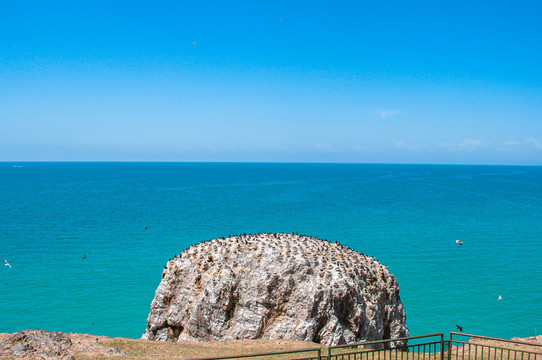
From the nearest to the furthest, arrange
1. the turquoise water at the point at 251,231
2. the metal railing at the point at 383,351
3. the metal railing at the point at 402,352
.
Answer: the metal railing at the point at 402,352 → the metal railing at the point at 383,351 → the turquoise water at the point at 251,231

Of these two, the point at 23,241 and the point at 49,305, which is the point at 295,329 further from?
the point at 23,241

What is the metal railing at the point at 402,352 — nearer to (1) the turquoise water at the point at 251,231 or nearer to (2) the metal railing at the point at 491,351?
(2) the metal railing at the point at 491,351

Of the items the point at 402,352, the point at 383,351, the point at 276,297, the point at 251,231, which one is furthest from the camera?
the point at 251,231

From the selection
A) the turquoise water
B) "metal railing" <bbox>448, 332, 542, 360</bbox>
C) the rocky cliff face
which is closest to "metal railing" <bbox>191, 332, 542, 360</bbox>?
"metal railing" <bbox>448, 332, 542, 360</bbox>

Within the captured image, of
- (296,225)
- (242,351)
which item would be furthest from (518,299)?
(296,225)

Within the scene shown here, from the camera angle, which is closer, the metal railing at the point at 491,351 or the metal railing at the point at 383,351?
the metal railing at the point at 491,351

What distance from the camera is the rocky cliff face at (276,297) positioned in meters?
20.1

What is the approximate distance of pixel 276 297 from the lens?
20.7 m

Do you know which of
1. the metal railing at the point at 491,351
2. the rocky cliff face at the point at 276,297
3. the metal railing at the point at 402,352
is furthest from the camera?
the rocky cliff face at the point at 276,297

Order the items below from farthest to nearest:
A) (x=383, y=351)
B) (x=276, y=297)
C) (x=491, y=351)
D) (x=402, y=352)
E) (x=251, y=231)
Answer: (x=251, y=231) < (x=491, y=351) < (x=276, y=297) < (x=383, y=351) < (x=402, y=352)

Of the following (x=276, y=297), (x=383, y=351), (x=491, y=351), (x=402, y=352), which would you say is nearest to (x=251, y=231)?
(x=276, y=297)

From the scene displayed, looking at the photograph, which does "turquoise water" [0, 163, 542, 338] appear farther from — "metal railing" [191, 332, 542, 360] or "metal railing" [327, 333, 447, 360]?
"metal railing" [327, 333, 447, 360]

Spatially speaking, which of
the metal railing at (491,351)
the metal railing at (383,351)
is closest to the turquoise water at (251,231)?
the metal railing at (491,351)

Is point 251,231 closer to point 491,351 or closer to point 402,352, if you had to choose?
point 491,351
